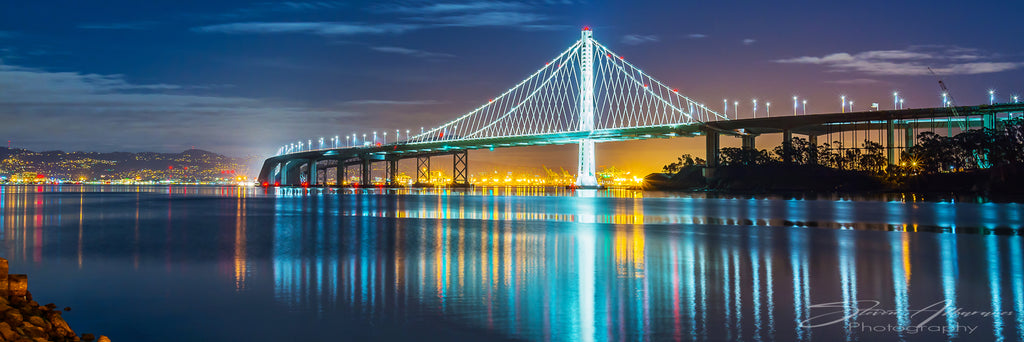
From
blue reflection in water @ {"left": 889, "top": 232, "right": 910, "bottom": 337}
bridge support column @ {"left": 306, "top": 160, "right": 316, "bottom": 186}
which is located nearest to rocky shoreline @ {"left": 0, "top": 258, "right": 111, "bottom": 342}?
blue reflection in water @ {"left": 889, "top": 232, "right": 910, "bottom": 337}

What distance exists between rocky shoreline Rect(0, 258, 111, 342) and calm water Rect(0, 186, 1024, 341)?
51cm

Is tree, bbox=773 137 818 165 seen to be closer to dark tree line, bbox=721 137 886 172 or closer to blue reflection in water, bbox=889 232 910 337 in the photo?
dark tree line, bbox=721 137 886 172

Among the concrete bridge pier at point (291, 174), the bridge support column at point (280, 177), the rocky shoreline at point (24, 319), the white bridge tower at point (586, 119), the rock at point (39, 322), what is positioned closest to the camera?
the rocky shoreline at point (24, 319)

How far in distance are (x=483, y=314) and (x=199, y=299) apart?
3495 millimetres

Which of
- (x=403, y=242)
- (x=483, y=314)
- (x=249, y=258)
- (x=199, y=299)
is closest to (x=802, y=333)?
(x=483, y=314)

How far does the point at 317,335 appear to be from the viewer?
6.36 metres

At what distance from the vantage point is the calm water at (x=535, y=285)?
6574 millimetres

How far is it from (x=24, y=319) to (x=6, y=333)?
0.92 meters

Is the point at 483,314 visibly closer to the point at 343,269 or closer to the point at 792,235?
the point at 343,269

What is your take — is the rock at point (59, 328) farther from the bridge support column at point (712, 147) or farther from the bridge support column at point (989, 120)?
the bridge support column at point (989, 120)

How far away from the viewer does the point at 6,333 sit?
5223 mm

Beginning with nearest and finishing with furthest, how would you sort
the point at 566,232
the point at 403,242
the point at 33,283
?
the point at 33,283, the point at 403,242, the point at 566,232

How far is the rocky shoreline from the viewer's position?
17.8 feet

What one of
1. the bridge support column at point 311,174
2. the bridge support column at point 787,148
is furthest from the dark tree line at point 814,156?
the bridge support column at point 311,174
